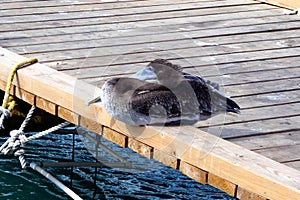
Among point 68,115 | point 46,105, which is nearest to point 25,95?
point 46,105

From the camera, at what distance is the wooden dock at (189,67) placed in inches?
145

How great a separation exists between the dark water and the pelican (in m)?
1.97

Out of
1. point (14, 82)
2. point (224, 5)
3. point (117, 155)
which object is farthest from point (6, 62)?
point (224, 5)

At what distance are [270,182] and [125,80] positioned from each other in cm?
87

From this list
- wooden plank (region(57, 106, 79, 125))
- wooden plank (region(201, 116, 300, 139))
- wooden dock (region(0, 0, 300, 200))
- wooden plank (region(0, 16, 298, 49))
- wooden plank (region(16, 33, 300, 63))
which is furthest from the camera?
wooden plank (region(0, 16, 298, 49))

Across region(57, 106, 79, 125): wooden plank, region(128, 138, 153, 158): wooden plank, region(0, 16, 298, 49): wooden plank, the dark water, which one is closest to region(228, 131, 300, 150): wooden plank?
region(128, 138, 153, 158): wooden plank

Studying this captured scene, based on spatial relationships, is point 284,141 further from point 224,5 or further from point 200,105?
point 224,5

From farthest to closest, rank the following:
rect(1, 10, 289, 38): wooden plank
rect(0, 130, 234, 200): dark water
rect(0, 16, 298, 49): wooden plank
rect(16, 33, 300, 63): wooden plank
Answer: rect(0, 130, 234, 200): dark water → rect(1, 10, 289, 38): wooden plank → rect(0, 16, 298, 49): wooden plank → rect(16, 33, 300, 63): wooden plank

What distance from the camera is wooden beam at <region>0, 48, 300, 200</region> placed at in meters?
3.43

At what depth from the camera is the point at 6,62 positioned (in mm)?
4941

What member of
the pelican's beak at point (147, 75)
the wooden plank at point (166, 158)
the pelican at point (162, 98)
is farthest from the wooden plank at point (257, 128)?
the pelican's beak at point (147, 75)

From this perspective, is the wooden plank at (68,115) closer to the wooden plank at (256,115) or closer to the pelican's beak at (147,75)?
the pelican's beak at (147,75)

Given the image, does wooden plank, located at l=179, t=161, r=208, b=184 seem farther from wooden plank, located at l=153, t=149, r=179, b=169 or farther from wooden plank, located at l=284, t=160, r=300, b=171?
wooden plank, located at l=284, t=160, r=300, b=171

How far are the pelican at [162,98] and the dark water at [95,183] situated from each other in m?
1.97
